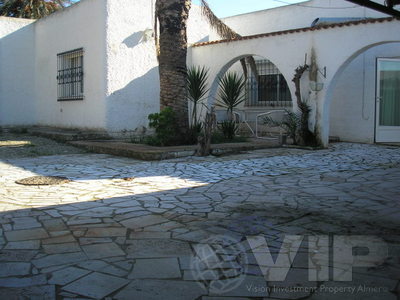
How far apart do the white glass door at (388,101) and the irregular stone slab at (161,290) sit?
32.3ft

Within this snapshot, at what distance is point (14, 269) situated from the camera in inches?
112

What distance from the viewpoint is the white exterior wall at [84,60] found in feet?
37.5

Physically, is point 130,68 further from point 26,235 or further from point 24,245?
point 24,245

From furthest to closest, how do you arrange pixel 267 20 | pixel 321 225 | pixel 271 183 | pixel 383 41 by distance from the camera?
pixel 267 20
pixel 383 41
pixel 271 183
pixel 321 225

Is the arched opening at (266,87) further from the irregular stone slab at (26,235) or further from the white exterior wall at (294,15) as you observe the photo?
the irregular stone slab at (26,235)

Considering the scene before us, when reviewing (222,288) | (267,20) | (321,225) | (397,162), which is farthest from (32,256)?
(267,20)

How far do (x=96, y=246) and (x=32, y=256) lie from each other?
47cm

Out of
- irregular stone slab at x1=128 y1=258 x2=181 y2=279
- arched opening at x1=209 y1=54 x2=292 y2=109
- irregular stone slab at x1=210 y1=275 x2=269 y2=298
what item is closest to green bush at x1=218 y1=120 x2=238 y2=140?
arched opening at x1=209 y1=54 x2=292 y2=109

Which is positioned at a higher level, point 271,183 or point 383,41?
point 383,41

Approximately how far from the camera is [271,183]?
5949 mm

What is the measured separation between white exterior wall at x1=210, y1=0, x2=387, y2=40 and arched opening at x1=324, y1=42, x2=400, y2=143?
1775 mm

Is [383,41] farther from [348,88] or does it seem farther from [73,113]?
[73,113]

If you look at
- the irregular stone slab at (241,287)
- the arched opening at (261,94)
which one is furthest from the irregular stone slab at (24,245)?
the arched opening at (261,94)

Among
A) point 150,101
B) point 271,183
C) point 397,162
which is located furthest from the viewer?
point 150,101
